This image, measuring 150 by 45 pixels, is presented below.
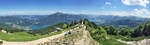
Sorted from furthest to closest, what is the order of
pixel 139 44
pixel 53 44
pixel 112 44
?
pixel 139 44 < pixel 112 44 < pixel 53 44

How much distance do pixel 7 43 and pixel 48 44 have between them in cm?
1037

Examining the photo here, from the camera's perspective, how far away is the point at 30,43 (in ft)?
92.5

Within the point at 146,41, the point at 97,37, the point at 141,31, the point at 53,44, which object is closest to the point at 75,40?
the point at 53,44

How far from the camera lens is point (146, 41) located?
79312 mm

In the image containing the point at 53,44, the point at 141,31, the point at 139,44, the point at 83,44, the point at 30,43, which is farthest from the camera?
the point at 141,31

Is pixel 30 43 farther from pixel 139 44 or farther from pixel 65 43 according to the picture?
pixel 139 44

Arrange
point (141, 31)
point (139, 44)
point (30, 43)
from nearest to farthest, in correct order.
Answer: point (30, 43) < point (139, 44) < point (141, 31)

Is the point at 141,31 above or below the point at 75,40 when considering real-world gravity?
below

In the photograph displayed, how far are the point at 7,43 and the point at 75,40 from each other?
615 inches

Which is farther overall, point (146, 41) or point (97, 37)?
point (146, 41)

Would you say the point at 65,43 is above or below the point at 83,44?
above

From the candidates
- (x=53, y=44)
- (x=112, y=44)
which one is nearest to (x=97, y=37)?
(x=112, y=44)

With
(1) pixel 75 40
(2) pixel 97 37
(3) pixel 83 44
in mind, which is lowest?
(2) pixel 97 37

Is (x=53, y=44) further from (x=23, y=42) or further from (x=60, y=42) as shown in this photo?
(x=23, y=42)
